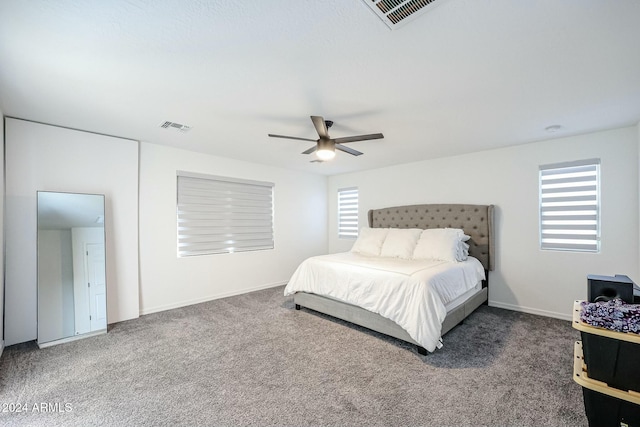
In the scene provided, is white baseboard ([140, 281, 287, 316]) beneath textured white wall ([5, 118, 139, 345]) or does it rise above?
beneath

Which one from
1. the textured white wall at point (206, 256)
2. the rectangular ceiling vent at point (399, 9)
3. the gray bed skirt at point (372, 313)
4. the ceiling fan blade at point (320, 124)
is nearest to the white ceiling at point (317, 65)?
the rectangular ceiling vent at point (399, 9)

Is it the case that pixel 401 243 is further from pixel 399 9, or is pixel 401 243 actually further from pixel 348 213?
pixel 399 9

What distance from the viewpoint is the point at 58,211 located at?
2.91m

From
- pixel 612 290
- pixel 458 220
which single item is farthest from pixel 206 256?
pixel 612 290

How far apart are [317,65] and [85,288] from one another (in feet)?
11.1

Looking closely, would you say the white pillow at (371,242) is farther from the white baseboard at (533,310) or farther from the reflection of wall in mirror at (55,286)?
the reflection of wall in mirror at (55,286)

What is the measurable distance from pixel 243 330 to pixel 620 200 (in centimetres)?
447

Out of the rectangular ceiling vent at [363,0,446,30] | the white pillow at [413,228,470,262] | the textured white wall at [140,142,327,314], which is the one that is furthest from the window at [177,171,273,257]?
the rectangular ceiling vent at [363,0,446,30]

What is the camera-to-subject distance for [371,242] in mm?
4285

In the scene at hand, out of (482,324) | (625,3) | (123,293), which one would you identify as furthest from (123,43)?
(482,324)

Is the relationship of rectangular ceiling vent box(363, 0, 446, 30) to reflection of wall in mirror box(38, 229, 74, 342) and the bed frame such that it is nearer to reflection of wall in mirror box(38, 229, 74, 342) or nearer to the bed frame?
the bed frame

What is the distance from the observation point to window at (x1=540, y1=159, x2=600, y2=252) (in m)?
3.20

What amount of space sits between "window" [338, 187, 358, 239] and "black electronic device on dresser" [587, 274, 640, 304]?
386 cm

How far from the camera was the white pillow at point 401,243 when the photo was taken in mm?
3874
